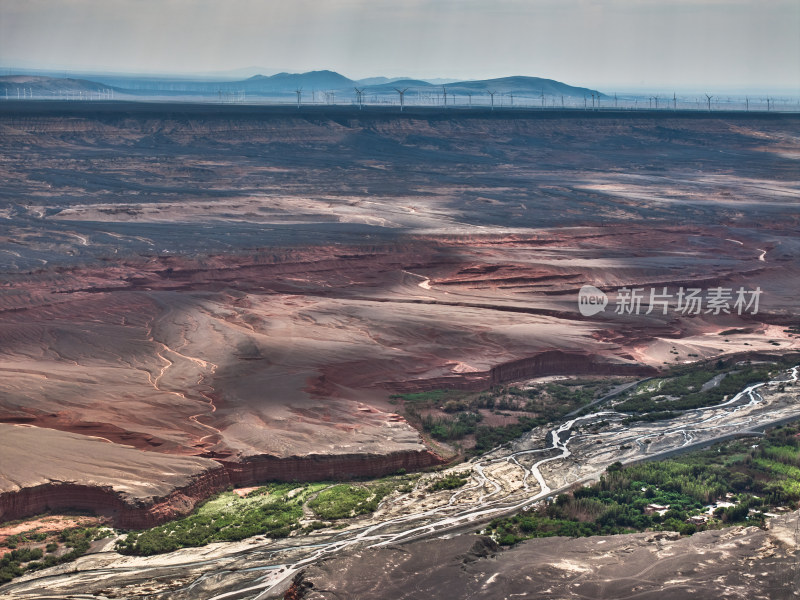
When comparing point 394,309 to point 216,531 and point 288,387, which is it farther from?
point 216,531

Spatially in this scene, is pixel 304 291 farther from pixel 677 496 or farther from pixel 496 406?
pixel 677 496

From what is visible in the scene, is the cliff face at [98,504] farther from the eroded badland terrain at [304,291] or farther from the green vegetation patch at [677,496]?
the green vegetation patch at [677,496]

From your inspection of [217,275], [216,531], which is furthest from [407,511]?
[217,275]

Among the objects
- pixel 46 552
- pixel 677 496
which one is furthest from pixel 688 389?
pixel 46 552

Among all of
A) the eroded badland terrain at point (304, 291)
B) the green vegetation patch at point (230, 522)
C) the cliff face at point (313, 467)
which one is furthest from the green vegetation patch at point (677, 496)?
the green vegetation patch at point (230, 522)

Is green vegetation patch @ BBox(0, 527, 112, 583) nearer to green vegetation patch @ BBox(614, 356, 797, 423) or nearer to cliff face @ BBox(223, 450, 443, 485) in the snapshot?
cliff face @ BBox(223, 450, 443, 485)

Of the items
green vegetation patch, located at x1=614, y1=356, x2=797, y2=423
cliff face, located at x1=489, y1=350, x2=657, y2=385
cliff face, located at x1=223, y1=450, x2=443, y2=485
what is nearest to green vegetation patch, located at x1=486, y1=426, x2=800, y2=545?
green vegetation patch, located at x1=614, y1=356, x2=797, y2=423

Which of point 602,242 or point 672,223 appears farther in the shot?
point 672,223
